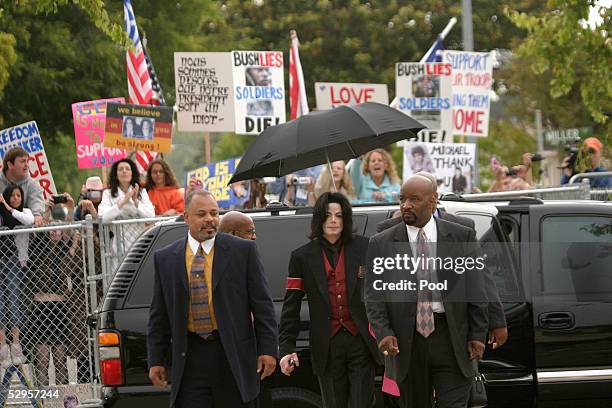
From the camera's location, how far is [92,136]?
17.3 m

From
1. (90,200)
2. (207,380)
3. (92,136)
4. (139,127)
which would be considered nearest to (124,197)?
(90,200)

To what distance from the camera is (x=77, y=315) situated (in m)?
12.0

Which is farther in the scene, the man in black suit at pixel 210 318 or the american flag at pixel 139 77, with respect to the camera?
the american flag at pixel 139 77

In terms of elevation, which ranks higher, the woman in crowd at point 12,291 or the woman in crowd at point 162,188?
the woman in crowd at point 162,188

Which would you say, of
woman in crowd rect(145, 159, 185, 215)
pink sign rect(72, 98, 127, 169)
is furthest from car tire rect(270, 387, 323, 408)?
pink sign rect(72, 98, 127, 169)

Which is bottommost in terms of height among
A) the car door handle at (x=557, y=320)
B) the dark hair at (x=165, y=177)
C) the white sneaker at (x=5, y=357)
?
the white sneaker at (x=5, y=357)

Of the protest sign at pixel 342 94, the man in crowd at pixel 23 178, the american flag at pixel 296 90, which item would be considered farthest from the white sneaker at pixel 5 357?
the protest sign at pixel 342 94

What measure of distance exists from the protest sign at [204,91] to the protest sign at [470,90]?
13.3 feet

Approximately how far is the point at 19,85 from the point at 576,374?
688 inches

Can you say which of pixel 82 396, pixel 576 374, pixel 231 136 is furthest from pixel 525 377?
pixel 231 136

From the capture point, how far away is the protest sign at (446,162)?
18.6m

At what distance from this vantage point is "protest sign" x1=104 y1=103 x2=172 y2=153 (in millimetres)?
16234

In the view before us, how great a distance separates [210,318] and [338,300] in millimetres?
1266

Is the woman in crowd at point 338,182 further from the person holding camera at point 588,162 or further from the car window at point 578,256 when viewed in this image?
the car window at point 578,256
